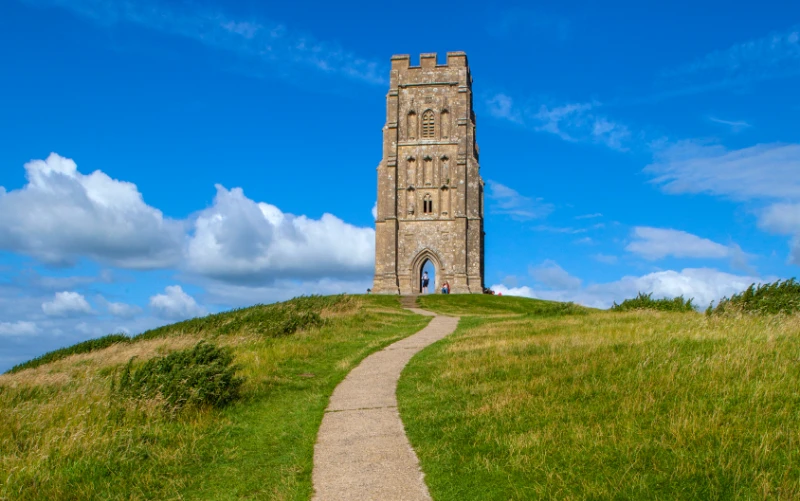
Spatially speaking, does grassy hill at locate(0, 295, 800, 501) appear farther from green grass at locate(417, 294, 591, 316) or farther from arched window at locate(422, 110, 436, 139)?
arched window at locate(422, 110, 436, 139)

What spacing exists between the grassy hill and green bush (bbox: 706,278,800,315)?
5910 millimetres

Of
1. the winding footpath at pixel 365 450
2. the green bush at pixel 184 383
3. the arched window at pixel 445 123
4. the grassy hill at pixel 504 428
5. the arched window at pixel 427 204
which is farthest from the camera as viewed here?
the arched window at pixel 445 123

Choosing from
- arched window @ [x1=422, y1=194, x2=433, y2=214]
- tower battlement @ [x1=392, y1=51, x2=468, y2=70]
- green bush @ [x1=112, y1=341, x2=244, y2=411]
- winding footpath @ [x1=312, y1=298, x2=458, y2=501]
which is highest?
tower battlement @ [x1=392, y1=51, x2=468, y2=70]

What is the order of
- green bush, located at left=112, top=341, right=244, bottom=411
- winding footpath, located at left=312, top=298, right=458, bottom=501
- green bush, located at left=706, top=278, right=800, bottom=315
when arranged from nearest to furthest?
winding footpath, located at left=312, top=298, right=458, bottom=501
green bush, located at left=112, top=341, right=244, bottom=411
green bush, located at left=706, top=278, right=800, bottom=315

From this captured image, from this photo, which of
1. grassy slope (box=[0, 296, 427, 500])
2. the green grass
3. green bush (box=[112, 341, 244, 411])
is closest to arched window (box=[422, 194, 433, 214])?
the green grass

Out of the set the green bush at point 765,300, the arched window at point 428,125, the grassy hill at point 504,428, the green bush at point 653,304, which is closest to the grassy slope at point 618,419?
the grassy hill at point 504,428

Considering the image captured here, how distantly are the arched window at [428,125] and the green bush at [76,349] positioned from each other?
31486 mm

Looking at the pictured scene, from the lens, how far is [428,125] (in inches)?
2004

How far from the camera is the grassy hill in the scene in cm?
593

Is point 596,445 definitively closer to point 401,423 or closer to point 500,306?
point 401,423

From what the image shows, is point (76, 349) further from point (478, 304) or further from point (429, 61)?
point (429, 61)

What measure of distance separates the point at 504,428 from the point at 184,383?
518 centimetres

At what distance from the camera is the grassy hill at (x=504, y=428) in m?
5.93

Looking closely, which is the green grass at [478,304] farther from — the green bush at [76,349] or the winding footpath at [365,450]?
the winding footpath at [365,450]
